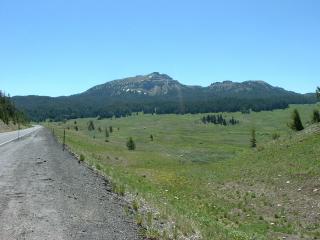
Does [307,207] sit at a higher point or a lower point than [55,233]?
lower

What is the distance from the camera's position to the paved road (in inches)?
565

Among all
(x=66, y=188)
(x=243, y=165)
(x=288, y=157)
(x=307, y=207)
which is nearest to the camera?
(x=66, y=188)

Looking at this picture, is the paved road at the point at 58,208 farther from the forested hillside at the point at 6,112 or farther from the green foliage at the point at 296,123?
the forested hillside at the point at 6,112

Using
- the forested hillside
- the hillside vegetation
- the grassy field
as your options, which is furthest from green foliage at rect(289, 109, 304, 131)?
the forested hillside

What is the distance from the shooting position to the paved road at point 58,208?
1434 cm

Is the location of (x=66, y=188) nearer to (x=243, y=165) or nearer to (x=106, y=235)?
(x=106, y=235)

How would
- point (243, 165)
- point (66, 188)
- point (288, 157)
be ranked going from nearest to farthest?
point (66, 188) → point (288, 157) → point (243, 165)

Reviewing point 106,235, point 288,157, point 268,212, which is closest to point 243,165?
point 288,157

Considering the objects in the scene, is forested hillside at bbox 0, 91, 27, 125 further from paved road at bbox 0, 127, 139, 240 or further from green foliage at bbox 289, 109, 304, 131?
paved road at bbox 0, 127, 139, 240

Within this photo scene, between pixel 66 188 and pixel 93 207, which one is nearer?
pixel 93 207

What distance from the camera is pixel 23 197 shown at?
19.4 m

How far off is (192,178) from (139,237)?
32804mm

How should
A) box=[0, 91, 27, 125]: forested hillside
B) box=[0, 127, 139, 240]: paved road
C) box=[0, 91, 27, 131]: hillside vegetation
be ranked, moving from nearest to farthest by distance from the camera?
1. box=[0, 127, 139, 240]: paved road
2. box=[0, 91, 27, 131]: hillside vegetation
3. box=[0, 91, 27, 125]: forested hillside

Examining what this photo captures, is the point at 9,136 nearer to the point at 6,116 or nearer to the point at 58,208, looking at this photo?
the point at 58,208
